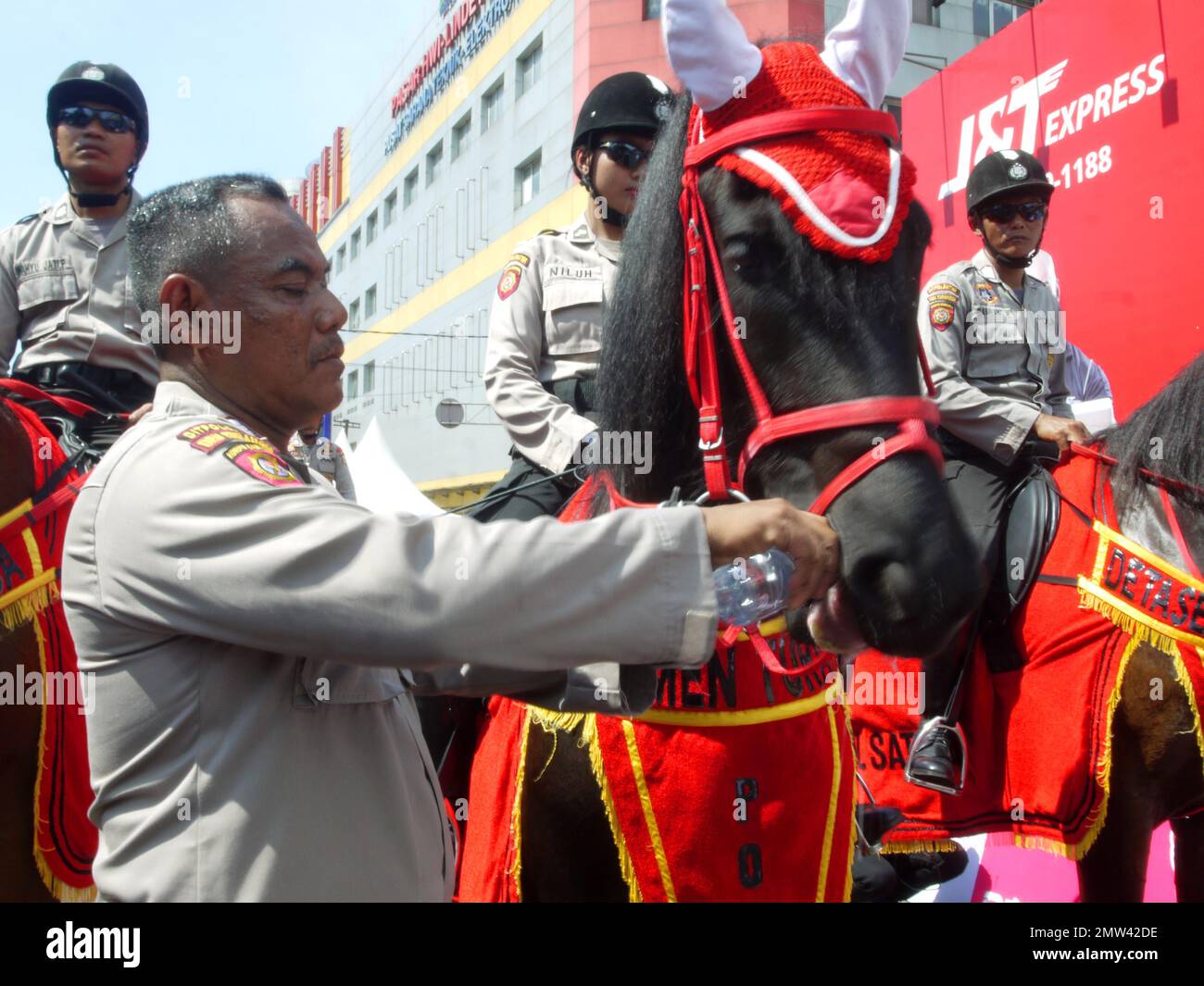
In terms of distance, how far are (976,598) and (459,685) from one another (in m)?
0.85

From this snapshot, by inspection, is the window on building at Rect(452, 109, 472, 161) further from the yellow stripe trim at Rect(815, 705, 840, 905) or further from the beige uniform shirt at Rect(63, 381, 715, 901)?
the beige uniform shirt at Rect(63, 381, 715, 901)

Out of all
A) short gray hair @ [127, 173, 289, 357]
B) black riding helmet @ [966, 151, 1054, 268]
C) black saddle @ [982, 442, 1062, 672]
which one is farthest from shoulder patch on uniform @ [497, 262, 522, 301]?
black riding helmet @ [966, 151, 1054, 268]

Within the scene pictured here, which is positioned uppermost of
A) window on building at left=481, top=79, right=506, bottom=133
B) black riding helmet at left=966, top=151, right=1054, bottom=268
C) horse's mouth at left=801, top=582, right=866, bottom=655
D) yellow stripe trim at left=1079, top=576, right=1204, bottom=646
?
window on building at left=481, top=79, right=506, bottom=133

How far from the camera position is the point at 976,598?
Answer: 147cm

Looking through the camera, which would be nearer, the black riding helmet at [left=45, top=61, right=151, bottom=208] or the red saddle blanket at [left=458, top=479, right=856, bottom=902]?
the red saddle blanket at [left=458, top=479, right=856, bottom=902]

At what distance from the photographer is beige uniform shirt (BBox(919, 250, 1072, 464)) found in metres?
4.15

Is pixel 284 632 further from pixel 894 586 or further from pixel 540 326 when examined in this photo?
pixel 540 326

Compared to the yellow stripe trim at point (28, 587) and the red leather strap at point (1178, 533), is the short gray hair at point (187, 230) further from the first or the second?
the red leather strap at point (1178, 533)

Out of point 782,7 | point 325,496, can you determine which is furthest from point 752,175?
point 782,7

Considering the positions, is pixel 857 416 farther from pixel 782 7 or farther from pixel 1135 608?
pixel 782 7

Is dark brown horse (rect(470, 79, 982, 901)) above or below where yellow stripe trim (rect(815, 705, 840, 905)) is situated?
above

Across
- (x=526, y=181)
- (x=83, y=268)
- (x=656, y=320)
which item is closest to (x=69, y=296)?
(x=83, y=268)

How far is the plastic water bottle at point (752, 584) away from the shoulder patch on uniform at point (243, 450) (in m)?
0.61

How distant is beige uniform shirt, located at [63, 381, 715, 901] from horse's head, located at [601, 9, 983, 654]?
36 centimetres
